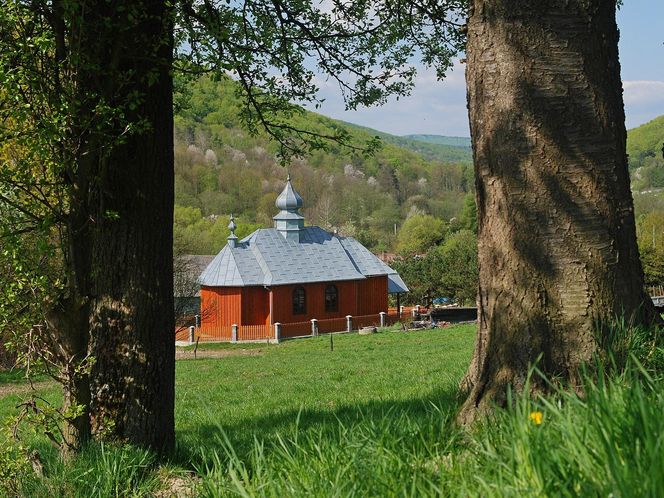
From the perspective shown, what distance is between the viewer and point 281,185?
483 ft

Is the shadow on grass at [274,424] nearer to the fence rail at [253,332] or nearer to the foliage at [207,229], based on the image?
the fence rail at [253,332]

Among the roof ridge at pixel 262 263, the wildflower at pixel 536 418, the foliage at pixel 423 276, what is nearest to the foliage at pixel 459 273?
the foliage at pixel 423 276

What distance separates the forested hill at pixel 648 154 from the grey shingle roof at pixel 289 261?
469ft

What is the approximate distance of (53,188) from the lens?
470 cm

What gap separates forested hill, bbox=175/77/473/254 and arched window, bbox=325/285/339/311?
51898 millimetres

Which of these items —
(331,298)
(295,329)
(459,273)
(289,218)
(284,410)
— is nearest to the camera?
(284,410)

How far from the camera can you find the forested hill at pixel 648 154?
583 ft

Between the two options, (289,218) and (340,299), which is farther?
(340,299)

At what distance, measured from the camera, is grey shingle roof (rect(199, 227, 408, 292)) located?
44844 millimetres

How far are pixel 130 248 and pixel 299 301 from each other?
41.5 meters

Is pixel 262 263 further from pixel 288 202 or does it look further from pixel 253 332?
pixel 288 202

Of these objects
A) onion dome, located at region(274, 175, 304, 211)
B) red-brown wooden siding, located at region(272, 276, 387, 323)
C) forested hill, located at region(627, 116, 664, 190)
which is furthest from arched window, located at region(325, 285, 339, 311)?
forested hill, located at region(627, 116, 664, 190)

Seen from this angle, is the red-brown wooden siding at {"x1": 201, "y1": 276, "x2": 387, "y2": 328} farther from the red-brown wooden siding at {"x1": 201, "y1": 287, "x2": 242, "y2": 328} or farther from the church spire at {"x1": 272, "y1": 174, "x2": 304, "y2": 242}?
the church spire at {"x1": 272, "y1": 174, "x2": 304, "y2": 242}

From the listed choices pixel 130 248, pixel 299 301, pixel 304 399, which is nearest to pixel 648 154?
pixel 299 301
